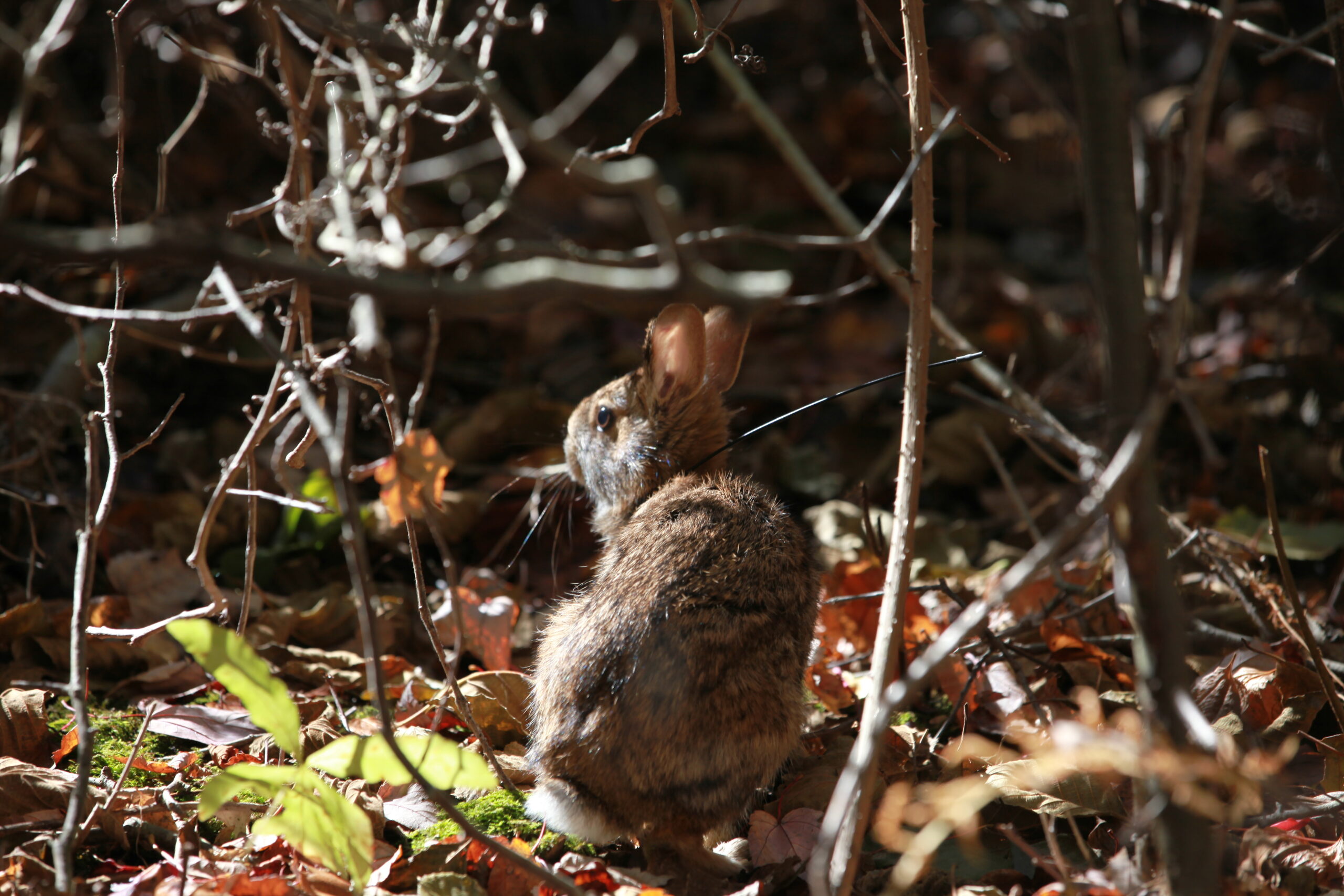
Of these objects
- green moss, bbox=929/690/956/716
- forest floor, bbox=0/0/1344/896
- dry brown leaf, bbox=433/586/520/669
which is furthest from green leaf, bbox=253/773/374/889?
green moss, bbox=929/690/956/716

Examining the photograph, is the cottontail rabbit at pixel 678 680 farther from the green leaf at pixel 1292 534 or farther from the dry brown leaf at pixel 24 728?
the green leaf at pixel 1292 534

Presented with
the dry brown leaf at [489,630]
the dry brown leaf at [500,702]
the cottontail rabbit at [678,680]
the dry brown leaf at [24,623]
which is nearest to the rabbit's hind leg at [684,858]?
the cottontail rabbit at [678,680]

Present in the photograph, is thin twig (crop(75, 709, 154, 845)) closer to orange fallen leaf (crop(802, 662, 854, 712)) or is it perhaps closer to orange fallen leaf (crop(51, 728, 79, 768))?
orange fallen leaf (crop(51, 728, 79, 768))

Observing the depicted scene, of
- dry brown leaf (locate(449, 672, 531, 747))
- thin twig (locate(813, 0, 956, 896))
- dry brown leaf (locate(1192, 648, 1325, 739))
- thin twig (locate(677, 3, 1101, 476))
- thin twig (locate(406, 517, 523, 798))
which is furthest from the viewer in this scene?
dry brown leaf (locate(449, 672, 531, 747))

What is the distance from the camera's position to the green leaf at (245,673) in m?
1.91

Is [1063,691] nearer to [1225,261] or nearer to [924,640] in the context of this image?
[924,640]

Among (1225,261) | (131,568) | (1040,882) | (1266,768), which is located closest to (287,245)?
(131,568)

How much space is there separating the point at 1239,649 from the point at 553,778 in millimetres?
1918

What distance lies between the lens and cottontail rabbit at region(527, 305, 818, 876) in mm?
2451

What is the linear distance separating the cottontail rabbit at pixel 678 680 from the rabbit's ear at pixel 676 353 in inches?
28.8

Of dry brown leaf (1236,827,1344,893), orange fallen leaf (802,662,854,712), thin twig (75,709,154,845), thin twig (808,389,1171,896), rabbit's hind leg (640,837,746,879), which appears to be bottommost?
orange fallen leaf (802,662,854,712)

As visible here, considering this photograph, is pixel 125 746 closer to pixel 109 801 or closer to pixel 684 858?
pixel 109 801

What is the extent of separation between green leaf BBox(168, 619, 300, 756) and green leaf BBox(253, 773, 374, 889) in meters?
0.09

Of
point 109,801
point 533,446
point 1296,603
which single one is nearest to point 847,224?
point 1296,603
